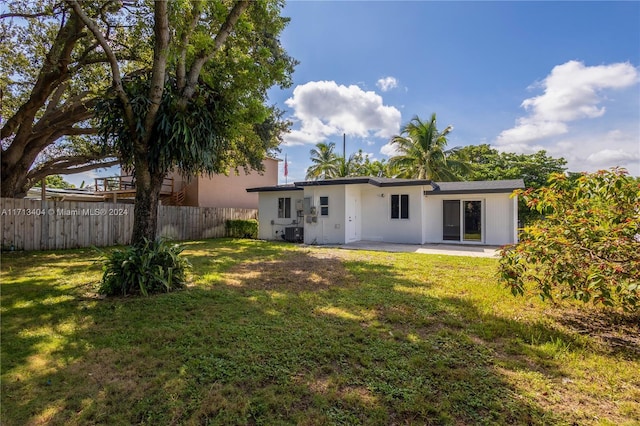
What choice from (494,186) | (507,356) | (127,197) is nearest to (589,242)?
(507,356)

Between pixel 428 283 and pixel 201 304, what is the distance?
4.18 meters

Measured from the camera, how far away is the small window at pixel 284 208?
14.8 metres

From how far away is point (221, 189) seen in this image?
2022 cm

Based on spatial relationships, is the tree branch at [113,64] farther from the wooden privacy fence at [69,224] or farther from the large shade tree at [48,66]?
the wooden privacy fence at [69,224]

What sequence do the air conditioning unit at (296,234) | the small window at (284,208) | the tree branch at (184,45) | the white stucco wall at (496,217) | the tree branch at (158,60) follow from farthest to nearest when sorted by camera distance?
the small window at (284,208), the air conditioning unit at (296,234), the white stucco wall at (496,217), the tree branch at (184,45), the tree branch at (158,60)

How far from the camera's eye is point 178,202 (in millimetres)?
19609

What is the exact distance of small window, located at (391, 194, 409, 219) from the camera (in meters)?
13.2

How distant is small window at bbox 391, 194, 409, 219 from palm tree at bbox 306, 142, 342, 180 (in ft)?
50.2

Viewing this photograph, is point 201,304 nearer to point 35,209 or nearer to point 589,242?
point 589,242

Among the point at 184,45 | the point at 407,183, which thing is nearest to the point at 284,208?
the point at 407,183

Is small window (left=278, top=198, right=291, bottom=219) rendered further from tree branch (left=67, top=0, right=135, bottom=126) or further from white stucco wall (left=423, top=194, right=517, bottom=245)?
tree branch (left=67, top=0, right=135, bottom=126)

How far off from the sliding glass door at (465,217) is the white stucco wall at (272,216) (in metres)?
6.85

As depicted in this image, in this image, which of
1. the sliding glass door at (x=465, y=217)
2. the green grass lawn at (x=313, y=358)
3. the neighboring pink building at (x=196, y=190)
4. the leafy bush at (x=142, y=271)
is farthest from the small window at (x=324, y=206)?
the leafy bush at (x=142, y=271)

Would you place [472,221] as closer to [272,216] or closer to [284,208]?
[284,208]
